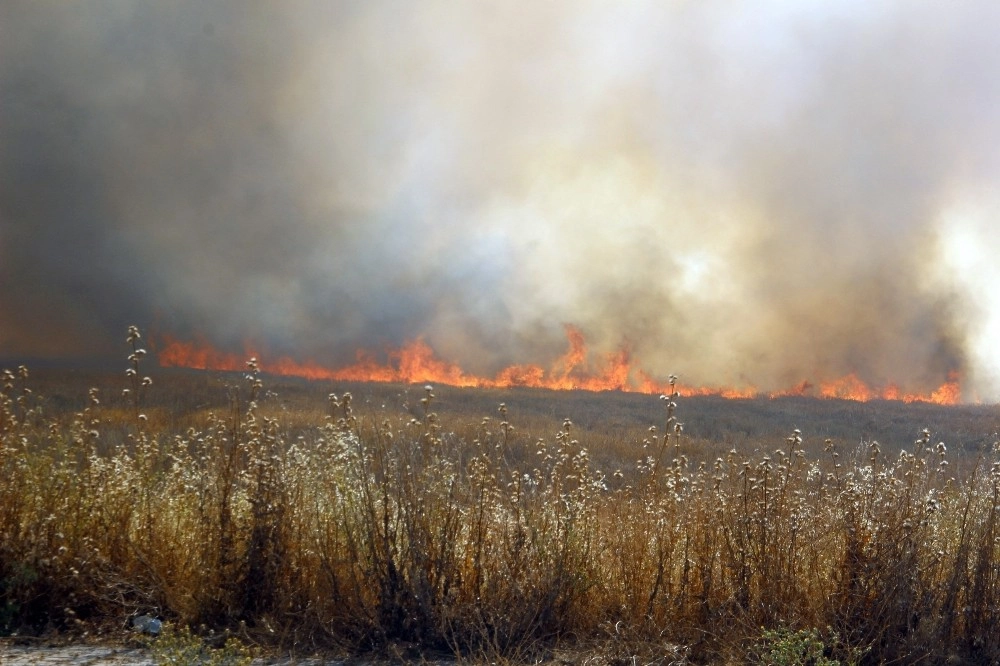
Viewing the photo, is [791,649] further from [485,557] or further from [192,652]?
[192,652]

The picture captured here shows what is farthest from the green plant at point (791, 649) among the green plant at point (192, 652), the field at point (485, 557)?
the green plant at point (192, 652)

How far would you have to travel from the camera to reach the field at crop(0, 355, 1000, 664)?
5434 millimetres

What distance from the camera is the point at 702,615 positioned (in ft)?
18.7

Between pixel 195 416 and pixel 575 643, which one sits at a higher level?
pixel 195 416

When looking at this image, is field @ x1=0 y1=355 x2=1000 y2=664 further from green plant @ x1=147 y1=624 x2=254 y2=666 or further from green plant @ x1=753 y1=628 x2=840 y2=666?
green plant @ x1=147 y1=624 x2=254 y2=666

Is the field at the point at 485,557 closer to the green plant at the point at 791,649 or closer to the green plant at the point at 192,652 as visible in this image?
the green plant at the point at 791,649

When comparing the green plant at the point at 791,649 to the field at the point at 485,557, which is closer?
the green plant at the point at 791,649

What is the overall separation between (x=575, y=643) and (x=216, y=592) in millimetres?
2872

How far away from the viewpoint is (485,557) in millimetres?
5930

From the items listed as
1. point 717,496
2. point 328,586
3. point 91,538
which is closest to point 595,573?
point 717,496

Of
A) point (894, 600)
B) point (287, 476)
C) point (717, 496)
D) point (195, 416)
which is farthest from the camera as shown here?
point (195, 416)

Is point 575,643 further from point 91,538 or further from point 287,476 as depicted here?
point 91,538

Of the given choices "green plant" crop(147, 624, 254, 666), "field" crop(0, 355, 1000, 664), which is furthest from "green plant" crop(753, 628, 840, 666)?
"green plant" crop(147, 624, 254, 666)

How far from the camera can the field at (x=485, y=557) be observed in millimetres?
5434
